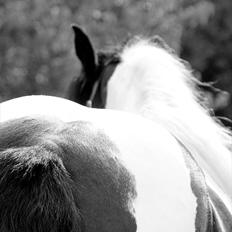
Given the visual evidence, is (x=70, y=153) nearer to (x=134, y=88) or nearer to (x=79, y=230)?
(x=79, y=230)

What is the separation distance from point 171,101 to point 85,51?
1.13 feet

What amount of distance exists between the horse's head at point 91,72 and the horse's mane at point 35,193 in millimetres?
648

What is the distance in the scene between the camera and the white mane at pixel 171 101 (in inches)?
46.4

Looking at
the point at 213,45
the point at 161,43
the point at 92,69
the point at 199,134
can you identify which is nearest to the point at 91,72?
the point at 92,69

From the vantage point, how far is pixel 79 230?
0.80 meters

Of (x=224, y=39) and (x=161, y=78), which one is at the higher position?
(x=224, y=39)

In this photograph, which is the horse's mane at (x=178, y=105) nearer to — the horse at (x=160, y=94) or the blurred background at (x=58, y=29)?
the horse at (x=160, y=94)

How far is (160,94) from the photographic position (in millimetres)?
1321

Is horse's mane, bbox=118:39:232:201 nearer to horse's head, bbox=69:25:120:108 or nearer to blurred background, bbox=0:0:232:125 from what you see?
horse's head, bbox=69:25:120:108

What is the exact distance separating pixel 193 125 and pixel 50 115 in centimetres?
37

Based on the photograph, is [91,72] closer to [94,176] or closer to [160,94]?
[160,94]

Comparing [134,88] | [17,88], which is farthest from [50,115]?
[17,88]

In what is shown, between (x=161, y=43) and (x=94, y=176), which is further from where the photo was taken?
(x=161, y=43)

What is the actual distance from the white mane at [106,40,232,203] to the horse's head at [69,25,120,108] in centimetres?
3
